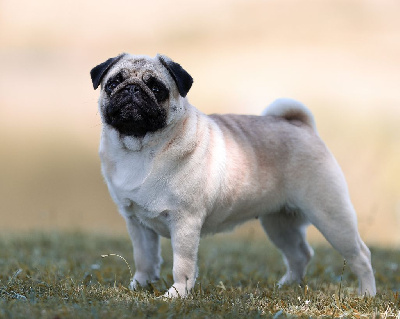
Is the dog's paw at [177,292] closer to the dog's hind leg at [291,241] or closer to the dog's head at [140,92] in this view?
the dog's head at [140,92]

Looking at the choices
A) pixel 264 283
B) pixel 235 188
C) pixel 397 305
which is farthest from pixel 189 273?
Answer: pixel 397 305

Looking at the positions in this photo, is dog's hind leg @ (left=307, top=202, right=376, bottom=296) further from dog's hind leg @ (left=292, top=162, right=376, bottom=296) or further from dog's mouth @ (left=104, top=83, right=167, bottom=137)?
dog's mouth @ (left=104, top=83, right=167, bottom=137)

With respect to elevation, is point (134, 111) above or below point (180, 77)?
below

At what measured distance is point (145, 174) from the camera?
4.30m

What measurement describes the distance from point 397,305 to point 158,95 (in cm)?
234

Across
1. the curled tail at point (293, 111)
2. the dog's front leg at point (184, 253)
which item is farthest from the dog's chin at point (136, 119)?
the curled tail at point (293, 111)

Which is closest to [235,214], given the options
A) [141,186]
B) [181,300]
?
[141,186]

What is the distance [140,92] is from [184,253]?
3.96 ft

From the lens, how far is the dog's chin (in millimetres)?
4172

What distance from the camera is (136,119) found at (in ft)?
13.7

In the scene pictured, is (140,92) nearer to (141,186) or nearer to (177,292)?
(141,186)

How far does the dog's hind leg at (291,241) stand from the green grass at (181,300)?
0.17m

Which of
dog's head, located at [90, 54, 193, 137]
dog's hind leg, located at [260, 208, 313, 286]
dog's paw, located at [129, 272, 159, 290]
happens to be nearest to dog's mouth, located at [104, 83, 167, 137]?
dog's head, located at [90, 54, 193, 137]

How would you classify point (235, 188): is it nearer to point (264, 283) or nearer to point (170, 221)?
point (170, 221)
